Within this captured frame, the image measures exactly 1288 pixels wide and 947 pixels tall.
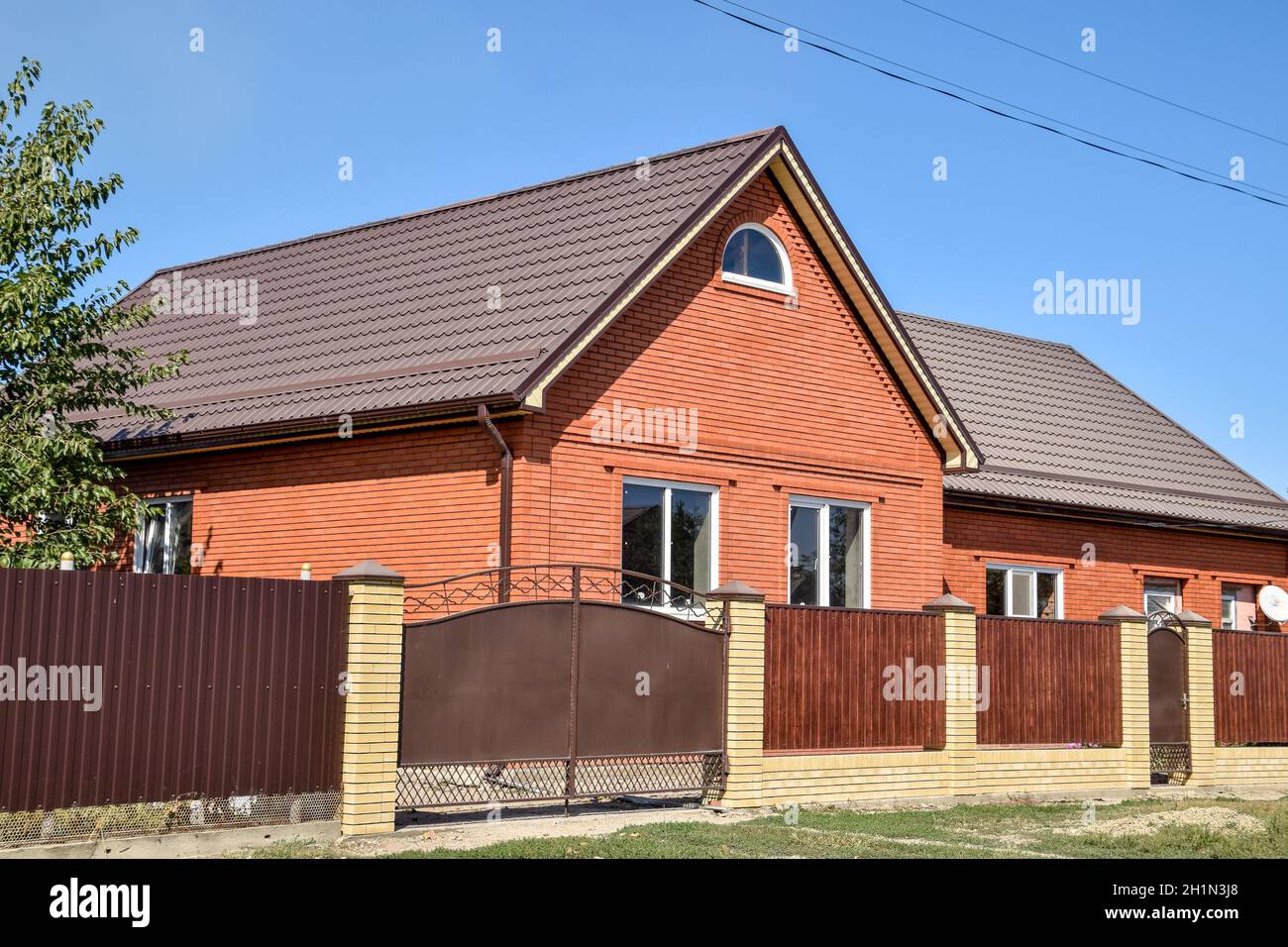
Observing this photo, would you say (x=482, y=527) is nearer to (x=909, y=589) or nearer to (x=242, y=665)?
(x=242, y=665)

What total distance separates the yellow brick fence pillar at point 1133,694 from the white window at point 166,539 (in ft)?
36.6

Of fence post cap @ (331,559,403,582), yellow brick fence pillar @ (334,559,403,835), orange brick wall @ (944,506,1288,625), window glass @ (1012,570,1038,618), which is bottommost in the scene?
yellow brick fence pillar @ (334,559,403,835)

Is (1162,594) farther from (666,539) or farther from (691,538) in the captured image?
(666,539)

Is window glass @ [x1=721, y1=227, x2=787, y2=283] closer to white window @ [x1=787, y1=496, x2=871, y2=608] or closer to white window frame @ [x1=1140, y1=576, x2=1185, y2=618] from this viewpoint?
white window @ [x1=787, y1=496, x2=871, y2=608]

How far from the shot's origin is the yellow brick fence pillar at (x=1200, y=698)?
58.8 feet

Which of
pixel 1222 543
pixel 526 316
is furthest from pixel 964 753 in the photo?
pixel 1222 543

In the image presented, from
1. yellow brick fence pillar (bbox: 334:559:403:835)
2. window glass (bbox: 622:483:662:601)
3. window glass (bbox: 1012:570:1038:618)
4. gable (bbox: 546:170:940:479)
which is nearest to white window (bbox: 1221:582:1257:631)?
window glass (bbox: 1012:570:1038:618)

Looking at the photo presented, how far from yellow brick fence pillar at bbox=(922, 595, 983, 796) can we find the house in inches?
91.3

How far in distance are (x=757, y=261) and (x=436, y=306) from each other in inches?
152

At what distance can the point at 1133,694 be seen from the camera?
17094 millimetres

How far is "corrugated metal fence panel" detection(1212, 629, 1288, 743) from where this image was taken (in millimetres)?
18422

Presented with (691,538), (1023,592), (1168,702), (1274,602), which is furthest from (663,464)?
(1274,602)

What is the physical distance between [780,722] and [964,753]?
98.9 inches

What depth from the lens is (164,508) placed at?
18297mm
